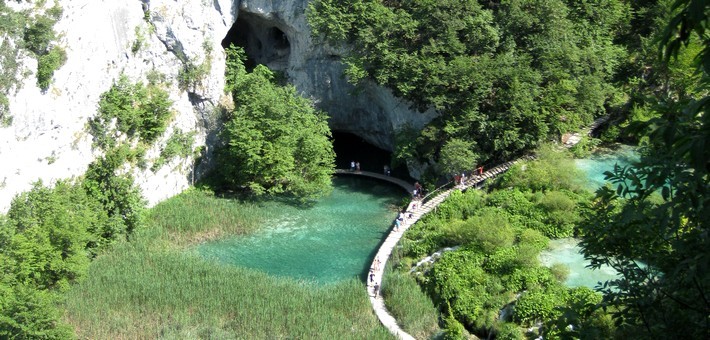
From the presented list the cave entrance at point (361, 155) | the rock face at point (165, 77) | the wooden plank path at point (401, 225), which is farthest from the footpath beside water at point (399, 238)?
the cave entrance at point (361, 155)

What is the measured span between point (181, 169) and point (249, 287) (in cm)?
1144

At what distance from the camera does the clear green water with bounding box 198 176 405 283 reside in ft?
91.1

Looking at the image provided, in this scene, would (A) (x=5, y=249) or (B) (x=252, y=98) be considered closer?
(A) (x=5, y=249)

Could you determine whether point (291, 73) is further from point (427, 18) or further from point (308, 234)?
point (308, 234)

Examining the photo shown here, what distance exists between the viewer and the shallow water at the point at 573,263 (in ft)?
78.1

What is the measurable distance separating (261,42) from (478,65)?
1523 cm

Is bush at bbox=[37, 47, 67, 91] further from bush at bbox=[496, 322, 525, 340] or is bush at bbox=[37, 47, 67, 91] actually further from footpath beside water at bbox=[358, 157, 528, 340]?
bush at bbox=[496, 322, 525, 340]

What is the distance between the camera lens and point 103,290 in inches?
967

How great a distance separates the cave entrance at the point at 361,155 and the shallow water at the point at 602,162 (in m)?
9.39

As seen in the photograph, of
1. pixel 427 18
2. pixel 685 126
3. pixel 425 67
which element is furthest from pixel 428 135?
pixel 685 126

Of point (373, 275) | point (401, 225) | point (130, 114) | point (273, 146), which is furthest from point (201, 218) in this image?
point (373, 275)

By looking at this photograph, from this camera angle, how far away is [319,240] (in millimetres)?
30250

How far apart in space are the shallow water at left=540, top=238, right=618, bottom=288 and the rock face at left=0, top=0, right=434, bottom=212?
1132 centimetres

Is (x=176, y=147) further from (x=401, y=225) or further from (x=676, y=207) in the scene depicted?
(x=676, y=207)
